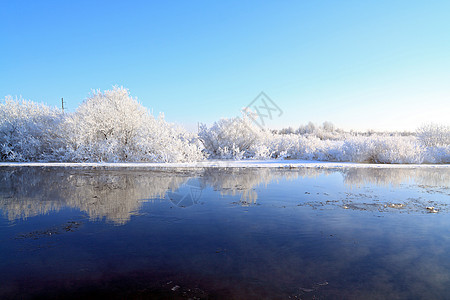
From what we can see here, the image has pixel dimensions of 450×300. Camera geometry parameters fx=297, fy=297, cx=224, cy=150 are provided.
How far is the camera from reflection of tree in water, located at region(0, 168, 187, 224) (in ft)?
20.0

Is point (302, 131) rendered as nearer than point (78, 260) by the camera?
No

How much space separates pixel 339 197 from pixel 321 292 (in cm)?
541

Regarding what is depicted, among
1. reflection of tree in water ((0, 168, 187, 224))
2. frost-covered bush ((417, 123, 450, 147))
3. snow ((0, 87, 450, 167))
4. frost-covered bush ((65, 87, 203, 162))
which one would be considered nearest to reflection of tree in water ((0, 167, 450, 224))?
reflection of tree in water ((0, 168, 187, 224))

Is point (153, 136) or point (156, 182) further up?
point (153, 136)

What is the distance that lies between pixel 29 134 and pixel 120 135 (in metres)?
6.45

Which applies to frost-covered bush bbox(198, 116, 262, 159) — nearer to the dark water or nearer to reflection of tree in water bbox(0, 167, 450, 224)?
reflection of tree in water bbox(0, 167, 450, 224)

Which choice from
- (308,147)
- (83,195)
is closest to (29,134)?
(83,195)

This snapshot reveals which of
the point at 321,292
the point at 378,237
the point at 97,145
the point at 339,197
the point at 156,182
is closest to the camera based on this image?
the point at 321,292

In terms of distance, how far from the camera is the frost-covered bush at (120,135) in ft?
62.2

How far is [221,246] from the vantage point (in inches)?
166

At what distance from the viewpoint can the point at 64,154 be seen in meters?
19.5

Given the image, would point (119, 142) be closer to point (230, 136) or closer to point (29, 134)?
point (29, 134)

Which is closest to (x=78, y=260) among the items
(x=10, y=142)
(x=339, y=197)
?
(x=339, y=197)

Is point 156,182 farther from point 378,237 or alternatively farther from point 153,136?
point 153,136
